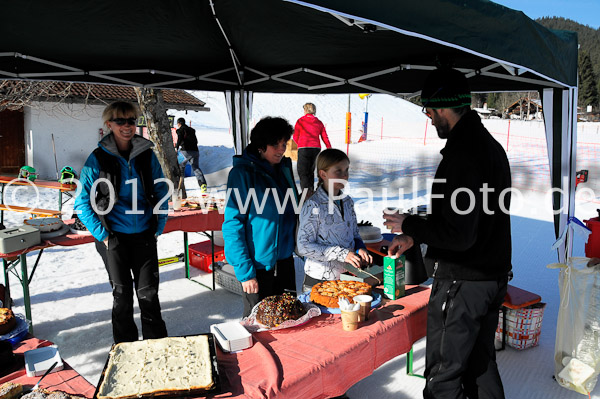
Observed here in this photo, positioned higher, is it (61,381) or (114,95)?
(114,95)

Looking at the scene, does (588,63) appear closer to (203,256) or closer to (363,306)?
(203,256)

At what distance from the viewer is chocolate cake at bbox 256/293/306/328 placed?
1.91m

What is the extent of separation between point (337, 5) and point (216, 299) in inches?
146

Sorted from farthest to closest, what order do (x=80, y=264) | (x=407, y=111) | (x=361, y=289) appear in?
(x=407, y=111) → (x=80, y=264) → (x=361, y=289)

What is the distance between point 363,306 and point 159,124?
289 inches

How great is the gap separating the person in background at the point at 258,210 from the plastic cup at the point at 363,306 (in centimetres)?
66

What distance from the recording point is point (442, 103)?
1947 millimetres

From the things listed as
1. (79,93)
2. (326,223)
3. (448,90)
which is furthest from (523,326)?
(79,93)

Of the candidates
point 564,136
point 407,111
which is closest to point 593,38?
point 407,111

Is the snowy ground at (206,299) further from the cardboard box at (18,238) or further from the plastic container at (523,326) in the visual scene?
the cardboard box at (18,238)

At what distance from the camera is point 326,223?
104 inches

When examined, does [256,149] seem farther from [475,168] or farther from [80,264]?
[80,264]

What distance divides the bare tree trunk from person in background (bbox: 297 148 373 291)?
6.41m

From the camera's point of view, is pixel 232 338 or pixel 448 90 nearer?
pixel 232 338
